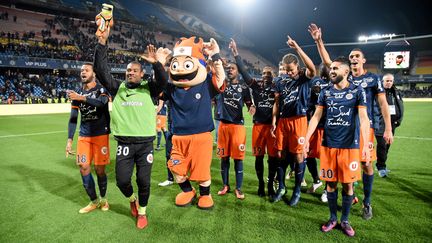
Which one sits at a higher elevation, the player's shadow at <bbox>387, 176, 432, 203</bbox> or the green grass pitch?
the player's shadow at <bbox>387, 176, 432, 203</bbox>

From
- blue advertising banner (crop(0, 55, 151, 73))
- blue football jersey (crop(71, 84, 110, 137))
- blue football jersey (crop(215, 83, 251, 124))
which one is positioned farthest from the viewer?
blue advertising banner (crop(0, 55, 151, 73))

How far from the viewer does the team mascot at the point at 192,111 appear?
4.00 metres

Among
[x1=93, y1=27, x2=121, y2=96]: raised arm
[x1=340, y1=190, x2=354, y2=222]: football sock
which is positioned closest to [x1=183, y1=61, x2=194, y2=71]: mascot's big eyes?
[x1=93, y1=27, x2=121, y2=96]: raised arm

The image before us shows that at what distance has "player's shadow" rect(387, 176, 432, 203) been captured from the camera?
5141mm

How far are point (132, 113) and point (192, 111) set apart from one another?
0.81 m

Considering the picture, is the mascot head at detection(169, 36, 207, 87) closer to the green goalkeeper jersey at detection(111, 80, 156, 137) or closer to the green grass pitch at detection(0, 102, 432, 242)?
the green goalkeeper jersey at detection(111, 80, 156, 137)

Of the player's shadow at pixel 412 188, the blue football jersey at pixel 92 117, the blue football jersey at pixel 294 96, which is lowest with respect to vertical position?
the player's shadow at pixel 412 188

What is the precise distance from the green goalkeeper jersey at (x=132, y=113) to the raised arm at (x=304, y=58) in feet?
7.35

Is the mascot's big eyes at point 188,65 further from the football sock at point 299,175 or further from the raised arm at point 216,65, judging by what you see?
the football sock at point 299,175

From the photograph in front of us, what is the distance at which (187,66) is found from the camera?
3.97 metres

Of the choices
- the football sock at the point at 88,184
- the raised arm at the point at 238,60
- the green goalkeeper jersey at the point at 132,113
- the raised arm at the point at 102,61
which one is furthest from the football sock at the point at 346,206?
the football sock at the point at 88,184

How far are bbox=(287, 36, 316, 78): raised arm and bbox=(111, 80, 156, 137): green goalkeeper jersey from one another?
2241mm

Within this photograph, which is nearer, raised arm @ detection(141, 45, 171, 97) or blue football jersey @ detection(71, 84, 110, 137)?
raised arm @ detection(141, 45, 171, 97)

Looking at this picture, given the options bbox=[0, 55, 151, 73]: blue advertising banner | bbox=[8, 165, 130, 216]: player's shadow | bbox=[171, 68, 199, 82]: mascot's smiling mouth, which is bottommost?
bbox=[8, 165, 130, 216]: player's shadow
